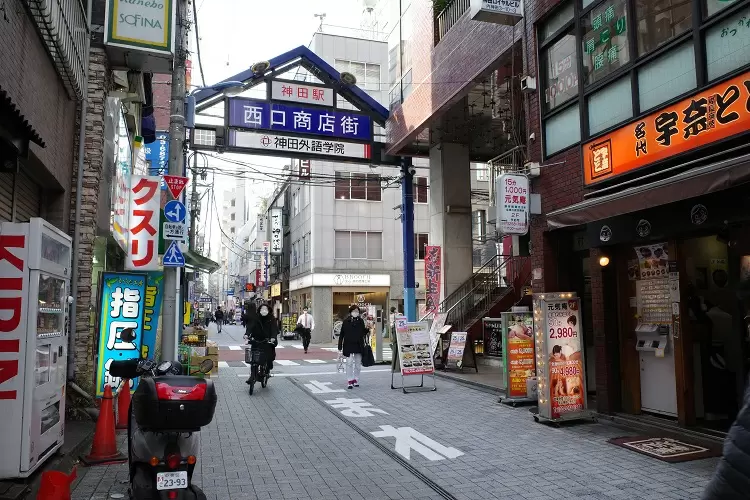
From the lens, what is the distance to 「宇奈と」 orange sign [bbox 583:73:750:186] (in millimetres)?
6410

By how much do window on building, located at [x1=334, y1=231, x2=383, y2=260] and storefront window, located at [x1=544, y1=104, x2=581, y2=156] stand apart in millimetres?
23806

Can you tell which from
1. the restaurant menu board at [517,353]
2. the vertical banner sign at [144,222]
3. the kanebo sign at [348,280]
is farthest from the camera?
the kanebo sign at [348,280]

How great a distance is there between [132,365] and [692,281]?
7.61 metres

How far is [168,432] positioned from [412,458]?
3.47 m

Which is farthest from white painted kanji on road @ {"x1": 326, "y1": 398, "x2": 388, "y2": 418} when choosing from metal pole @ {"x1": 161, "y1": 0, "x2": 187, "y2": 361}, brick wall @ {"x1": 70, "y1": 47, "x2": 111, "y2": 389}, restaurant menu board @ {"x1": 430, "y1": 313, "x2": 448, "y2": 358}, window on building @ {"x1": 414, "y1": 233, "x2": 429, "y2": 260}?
window on building @ {"x1": 414, "y1": 233, "x2": 429, "y2": 260}

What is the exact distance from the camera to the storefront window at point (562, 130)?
9664 mm

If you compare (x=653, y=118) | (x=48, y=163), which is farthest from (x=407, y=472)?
(x=48, y=163)

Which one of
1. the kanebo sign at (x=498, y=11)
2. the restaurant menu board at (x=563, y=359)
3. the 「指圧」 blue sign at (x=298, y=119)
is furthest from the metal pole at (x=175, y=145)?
the 「指圧」 blue sign at (x=298, y=119)

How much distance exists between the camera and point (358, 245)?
34.0 meters

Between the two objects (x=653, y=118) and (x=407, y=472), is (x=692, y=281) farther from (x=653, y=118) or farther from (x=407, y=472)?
(x=407, y=472)

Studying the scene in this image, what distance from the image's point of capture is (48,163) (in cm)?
774

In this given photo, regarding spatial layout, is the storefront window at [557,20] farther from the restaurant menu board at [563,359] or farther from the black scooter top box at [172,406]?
the black scooter top box at [172,406]

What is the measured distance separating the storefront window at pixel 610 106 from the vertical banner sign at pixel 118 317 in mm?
7927

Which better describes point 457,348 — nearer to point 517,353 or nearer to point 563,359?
point 517,353
